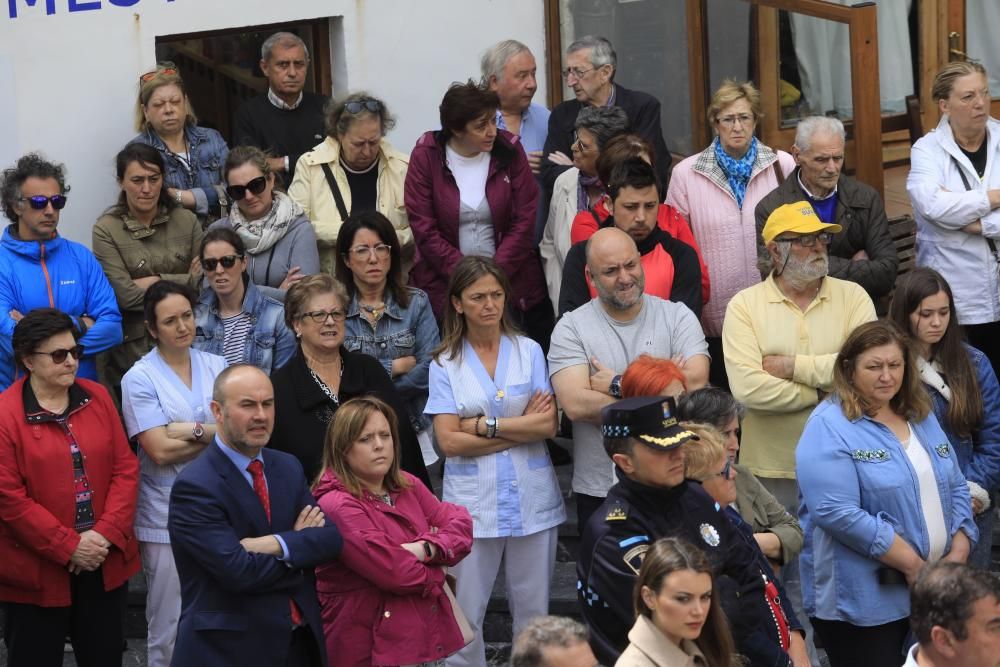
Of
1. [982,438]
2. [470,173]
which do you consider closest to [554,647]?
[982,438]

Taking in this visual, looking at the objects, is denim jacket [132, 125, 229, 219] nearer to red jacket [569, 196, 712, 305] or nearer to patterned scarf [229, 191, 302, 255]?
patterned scarf [229, 191, 302, 255]

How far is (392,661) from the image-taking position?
20.3ft

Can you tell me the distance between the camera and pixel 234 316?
771 cm

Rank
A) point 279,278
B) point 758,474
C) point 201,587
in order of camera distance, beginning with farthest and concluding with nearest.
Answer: point 279,278 → point 758,474 → point 201,587

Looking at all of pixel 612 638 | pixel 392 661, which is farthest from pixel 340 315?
pixel 612 638

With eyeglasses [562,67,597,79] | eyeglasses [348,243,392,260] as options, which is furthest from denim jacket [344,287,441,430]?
eyeglasses [562,67,597,79]

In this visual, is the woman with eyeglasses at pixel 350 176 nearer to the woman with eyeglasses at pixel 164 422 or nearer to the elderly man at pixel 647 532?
the woman with eyeglasses at pixel 164 422

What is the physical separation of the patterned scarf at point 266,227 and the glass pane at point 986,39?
5.18 meters

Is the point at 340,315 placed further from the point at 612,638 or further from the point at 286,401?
the point at 612,638

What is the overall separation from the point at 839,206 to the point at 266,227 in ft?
9.47

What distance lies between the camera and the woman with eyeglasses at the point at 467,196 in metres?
8.35

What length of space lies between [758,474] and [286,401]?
7.14 feet

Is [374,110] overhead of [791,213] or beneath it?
overhead

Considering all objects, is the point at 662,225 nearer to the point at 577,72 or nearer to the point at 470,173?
the point at 470,173
